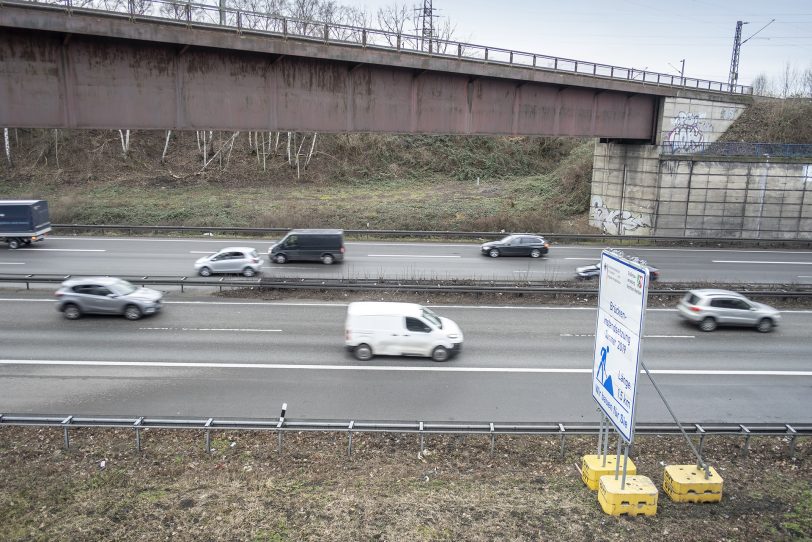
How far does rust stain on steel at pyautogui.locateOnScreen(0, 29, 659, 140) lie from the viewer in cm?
1698

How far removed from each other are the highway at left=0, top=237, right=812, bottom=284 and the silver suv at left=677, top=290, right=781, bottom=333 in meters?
6.56

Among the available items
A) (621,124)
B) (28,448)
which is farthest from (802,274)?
(28,448)

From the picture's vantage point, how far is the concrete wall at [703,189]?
33594mm

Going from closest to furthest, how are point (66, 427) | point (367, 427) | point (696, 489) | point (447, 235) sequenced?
point (696, 489), point (66, 427), point (367, 427), point (447, 235)

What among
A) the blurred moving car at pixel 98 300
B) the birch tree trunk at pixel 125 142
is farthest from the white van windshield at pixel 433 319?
the birch tree trunk at pixel 125 142

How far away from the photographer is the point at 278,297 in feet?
74.4

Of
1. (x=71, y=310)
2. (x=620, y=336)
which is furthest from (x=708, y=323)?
(x=71, y=310)

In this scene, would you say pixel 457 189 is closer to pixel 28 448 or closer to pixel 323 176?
pixel 323 176

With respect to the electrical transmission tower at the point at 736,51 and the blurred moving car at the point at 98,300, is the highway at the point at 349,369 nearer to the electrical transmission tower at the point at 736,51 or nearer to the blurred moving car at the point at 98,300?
the blurred moving car at the point at 98,300

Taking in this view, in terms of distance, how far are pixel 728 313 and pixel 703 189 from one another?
16.8m

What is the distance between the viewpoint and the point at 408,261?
95.9ft

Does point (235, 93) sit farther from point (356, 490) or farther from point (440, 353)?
point (356, 490)

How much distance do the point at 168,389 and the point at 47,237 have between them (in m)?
24.5

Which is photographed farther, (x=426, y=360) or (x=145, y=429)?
(x=426, y=360)
